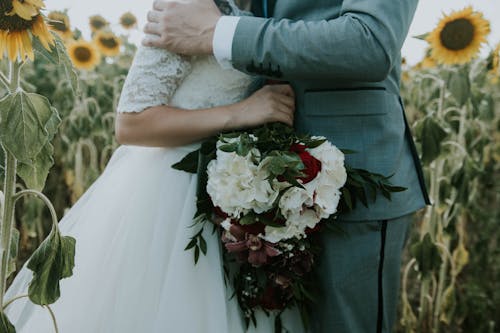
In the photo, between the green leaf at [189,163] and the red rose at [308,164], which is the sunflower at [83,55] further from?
the red rose at [308,164]

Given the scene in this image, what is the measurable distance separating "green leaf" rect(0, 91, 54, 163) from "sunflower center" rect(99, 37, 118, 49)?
320 cm

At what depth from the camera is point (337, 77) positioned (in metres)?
1.19

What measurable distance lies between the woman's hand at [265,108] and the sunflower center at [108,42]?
2.87 metres

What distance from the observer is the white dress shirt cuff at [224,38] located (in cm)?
121

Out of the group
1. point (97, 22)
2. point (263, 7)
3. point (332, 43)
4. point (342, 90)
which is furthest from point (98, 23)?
point (332, 43)

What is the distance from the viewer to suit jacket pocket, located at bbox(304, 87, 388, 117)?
130 centimetres

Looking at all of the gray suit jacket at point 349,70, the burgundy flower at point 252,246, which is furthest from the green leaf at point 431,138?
the burgundy flower at point 252,246

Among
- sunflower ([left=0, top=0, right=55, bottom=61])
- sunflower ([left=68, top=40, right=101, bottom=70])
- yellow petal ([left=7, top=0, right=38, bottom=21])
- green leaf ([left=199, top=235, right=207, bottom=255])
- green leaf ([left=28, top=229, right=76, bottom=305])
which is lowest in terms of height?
sunflower ([left=68, top=40, right=101, bottom=70])

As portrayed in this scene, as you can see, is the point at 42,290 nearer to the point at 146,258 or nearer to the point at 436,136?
the point at 146,258

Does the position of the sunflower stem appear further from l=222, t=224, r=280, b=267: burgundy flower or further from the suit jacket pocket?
the suit jacket pocket

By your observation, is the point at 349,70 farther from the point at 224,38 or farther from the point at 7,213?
the point at 7,213

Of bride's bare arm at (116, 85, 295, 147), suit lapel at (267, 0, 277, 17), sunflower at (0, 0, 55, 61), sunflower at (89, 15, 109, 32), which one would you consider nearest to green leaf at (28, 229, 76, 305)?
sunflower at (0, 0, 55, 61)

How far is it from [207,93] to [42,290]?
→ 627 millimetres

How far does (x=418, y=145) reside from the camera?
9.65 feet
